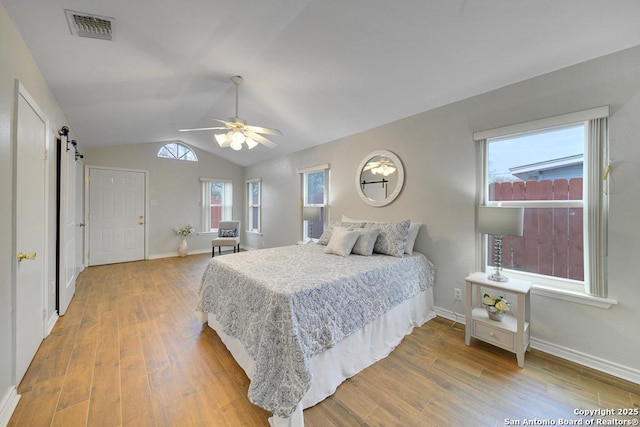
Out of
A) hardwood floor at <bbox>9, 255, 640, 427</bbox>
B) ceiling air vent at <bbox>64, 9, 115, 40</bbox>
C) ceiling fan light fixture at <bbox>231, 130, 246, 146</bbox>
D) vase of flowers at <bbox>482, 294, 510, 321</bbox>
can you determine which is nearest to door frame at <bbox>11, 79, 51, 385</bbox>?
hardwood floor at <bbox>9, 255, 640, 427</bbox>

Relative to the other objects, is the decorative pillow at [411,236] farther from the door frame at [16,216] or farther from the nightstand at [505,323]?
the door frame at [16,216]

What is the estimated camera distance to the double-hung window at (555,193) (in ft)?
6.46

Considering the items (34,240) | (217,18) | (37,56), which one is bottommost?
(34,240)

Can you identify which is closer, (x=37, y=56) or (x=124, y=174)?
(x=37, y=56)

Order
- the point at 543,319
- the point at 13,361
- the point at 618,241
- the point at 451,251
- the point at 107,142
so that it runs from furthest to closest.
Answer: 1. the point at 107,142
2. the point at 451,251
3. the point at 543,319
4. the point at 618,241
5. the point at 13,361

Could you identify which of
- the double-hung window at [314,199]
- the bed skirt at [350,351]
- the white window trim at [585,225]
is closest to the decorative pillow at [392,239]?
the bed skirt at [350,351]

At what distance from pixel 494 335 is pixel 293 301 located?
6.08 ft

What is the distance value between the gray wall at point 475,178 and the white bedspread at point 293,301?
0.60 metres

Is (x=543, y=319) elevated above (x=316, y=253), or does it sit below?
below

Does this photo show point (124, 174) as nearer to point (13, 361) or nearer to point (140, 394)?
point (13, 361)

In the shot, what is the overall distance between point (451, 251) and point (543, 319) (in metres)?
0.94

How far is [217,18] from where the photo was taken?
6.56 ft

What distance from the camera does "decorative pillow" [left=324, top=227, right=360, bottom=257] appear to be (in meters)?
2.81

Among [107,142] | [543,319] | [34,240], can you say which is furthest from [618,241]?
[107,142]
